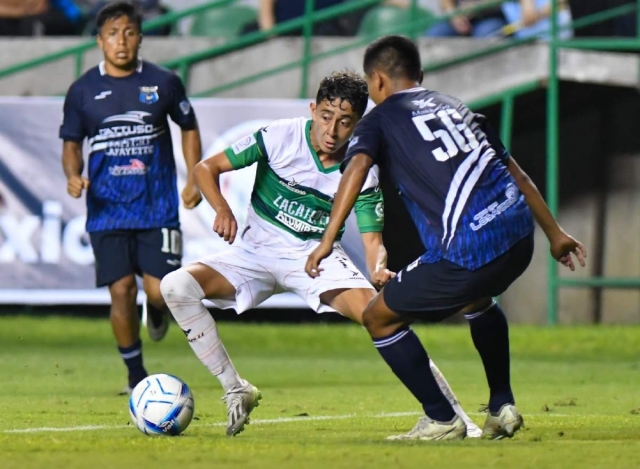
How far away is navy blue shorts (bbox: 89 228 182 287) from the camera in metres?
8.48

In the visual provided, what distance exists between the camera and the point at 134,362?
8.37 m

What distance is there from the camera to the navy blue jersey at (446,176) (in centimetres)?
561

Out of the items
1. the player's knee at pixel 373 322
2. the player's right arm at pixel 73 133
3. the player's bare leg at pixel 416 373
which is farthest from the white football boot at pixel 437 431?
the player's right arm at pixel 73 133

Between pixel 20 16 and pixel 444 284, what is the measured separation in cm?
1088

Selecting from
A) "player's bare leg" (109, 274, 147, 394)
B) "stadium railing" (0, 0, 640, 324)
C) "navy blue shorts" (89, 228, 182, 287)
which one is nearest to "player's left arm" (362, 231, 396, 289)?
"navy blue shorts" (89, 228, 182, 287)

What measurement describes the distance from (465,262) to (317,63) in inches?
351

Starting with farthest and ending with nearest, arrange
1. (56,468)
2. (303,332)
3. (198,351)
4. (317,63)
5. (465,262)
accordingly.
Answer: (317,63), (303,332), (198,351), (465,262), (56,468)

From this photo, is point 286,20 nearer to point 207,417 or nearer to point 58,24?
point 58,24

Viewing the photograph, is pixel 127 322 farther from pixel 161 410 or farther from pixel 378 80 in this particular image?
pixel 378 80

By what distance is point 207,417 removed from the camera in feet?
23.1

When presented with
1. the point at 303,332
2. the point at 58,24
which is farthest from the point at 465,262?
the point at 58,24

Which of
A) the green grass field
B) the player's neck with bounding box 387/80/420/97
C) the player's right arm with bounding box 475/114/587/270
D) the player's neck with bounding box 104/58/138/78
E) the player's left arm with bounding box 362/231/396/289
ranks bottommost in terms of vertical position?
the green grass field

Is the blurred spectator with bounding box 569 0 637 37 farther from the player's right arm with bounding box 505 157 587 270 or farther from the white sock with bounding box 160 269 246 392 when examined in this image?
the white sock with bounding box 160 269 246 392

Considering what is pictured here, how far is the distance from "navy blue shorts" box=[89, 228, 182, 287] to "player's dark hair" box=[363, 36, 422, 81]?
2.99 m
